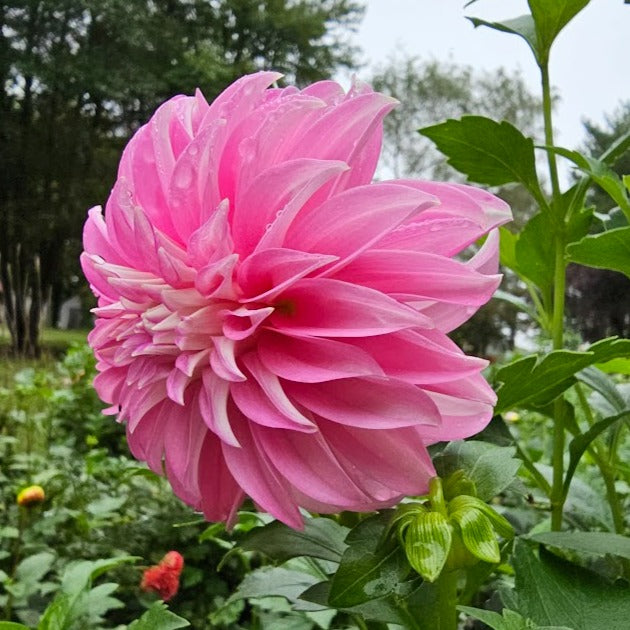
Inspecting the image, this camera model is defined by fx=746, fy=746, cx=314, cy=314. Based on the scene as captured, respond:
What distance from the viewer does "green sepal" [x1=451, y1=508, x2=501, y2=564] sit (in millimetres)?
160

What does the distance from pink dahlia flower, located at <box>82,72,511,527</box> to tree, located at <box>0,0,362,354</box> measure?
18.4 ft

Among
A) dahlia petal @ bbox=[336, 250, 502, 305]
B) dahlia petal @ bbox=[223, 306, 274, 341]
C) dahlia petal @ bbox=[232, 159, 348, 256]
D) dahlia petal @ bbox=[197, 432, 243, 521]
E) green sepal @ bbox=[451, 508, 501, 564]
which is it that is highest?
dahlia petal @ bbox=[232, 159, 348, 256]

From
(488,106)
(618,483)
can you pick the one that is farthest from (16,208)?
(618,483)

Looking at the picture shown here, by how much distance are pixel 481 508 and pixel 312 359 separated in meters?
0.05

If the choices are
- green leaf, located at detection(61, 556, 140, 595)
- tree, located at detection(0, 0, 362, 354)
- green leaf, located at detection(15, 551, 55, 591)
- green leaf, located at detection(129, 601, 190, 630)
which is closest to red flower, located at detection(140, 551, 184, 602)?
green leaf, located at detection(15, 551, 55, 591)

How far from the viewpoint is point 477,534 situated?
0.16m

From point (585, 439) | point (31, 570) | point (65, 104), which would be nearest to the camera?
point (585, 439)

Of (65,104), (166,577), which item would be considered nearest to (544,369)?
(166,577)

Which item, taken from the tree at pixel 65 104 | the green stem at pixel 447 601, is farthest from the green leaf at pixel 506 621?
the tree at pixel 65 104

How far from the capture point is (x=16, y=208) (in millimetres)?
5719

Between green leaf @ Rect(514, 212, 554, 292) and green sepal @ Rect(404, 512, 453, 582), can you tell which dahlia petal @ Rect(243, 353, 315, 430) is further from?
green leaf @ Rect(514, 212, 554, 292)

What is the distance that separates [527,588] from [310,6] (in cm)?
717

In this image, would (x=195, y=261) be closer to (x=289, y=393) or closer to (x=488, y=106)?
(x=289, y=393)

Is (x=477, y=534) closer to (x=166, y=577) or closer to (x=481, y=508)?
(x=481, y=508)
